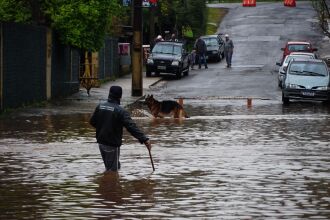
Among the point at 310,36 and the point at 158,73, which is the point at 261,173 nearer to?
the point at 158,73

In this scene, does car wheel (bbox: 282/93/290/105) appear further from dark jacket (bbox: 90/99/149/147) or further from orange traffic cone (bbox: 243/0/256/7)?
orange traffic cone (bbox: 243/0/256/7)

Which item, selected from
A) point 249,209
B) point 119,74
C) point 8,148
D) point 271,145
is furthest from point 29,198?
point 119,74

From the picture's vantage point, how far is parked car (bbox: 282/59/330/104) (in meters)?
34.7

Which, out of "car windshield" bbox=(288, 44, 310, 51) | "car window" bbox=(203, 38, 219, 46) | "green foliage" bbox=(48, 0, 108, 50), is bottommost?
"car windshield" bbox=(288, 44, 310, 51)

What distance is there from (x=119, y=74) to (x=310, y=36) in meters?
28.6

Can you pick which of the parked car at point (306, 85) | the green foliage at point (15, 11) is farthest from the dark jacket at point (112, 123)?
the green foliage at point (15, 11)

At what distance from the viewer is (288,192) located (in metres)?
13.9

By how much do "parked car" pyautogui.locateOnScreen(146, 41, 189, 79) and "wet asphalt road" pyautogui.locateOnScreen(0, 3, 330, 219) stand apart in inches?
640

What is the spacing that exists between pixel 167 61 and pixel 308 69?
1455 centimetres

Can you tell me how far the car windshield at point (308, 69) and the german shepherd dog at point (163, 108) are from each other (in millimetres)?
9674

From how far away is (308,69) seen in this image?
3678cm

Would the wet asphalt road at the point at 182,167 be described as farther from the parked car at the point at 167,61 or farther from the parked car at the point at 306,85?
the parked car at the point at 167,61

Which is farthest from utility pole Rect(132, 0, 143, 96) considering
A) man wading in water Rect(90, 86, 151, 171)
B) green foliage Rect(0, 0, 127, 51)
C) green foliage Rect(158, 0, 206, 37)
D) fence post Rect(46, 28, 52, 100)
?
green foliage Rect(158, 0, 206, 37)

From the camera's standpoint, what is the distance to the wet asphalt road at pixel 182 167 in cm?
1266
